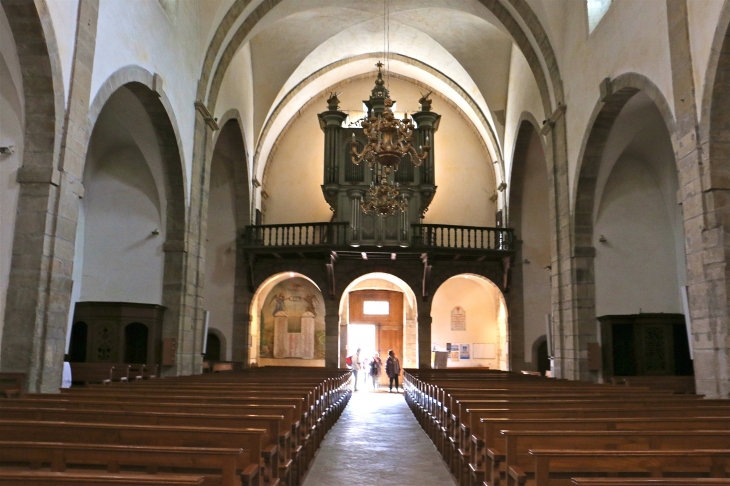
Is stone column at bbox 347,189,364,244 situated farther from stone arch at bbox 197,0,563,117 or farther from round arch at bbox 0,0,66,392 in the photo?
round arch at bbox 0,0,66,392

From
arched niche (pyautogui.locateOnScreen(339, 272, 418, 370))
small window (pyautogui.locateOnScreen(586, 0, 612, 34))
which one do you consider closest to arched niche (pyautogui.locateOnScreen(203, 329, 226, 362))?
arched niche (pyautogui.locateOnScreen(339, 272, 418, 370))

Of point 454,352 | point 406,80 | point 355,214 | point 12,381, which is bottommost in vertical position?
point 12,381

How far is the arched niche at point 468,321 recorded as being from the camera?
2202 centimetres

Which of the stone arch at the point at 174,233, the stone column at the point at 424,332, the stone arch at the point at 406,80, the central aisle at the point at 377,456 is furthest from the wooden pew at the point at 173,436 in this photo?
the stone arch at the point at 406,80

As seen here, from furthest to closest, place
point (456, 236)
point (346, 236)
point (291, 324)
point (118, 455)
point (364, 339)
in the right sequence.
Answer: point (364, 339) → point (291, 324) → point (456, 236) → point (346, 236) → point (118, 455)

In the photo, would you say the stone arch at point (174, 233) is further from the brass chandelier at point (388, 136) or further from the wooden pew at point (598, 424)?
the wooden pew at point (598, 424)

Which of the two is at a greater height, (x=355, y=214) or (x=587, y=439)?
(x=355, y=214)

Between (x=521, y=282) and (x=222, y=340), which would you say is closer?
(x=222, y=340)

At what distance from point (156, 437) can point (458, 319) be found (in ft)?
62.5

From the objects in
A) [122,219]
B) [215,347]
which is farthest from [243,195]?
[122,219]

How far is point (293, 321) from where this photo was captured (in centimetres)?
2195

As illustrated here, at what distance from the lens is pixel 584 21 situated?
40.2ft

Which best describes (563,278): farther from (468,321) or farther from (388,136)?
(468,321)

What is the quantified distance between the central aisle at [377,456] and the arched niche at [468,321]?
9.99m
